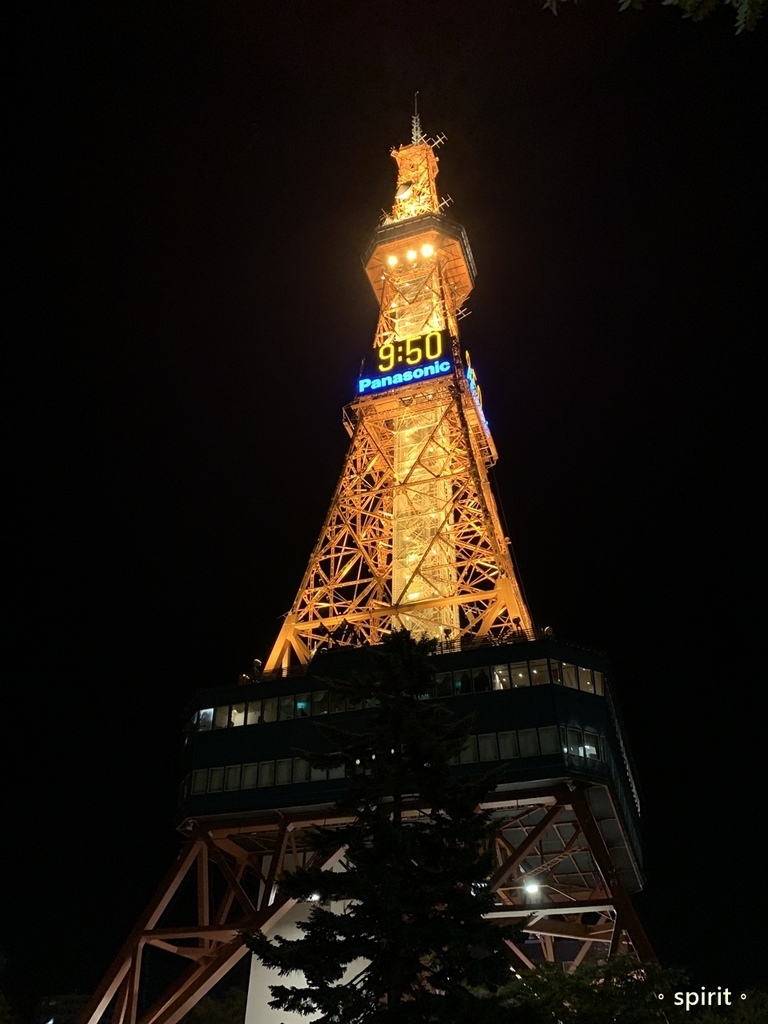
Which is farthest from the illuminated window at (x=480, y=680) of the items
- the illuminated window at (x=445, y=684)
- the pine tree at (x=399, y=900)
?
the pine tree at (x=399, y=900)

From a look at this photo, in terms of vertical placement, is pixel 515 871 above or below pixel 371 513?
below

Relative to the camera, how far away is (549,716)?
35469 millimetres

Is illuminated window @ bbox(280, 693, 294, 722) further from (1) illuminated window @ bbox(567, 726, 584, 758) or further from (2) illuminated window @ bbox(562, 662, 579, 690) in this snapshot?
(1) illuminated window @ bbox(567, 726, 584, 758)

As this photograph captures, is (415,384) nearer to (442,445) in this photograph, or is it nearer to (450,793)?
(442,445)

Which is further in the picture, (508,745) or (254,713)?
(254,713)

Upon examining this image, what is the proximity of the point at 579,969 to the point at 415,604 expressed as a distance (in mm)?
24381

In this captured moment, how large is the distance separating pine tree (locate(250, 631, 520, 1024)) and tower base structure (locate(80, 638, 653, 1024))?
13.8 m

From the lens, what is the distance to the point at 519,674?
37.4 metres

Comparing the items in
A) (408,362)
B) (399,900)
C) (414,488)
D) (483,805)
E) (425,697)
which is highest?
(408,362)

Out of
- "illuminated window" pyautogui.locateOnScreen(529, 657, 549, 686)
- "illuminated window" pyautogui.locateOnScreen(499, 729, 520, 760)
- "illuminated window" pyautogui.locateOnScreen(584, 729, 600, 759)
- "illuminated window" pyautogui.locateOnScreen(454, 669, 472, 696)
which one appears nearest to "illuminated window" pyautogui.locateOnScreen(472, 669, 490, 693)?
"illuminated window" pyautogui.locateOnScreen(454, 669, 472, 696)

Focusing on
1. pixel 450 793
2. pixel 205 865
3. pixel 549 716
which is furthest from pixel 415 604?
pixel 450 793

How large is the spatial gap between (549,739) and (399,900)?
18959mm

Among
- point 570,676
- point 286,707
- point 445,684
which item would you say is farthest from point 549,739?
point 286,707

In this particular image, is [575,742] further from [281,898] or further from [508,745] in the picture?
[281,898]
